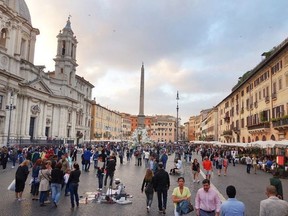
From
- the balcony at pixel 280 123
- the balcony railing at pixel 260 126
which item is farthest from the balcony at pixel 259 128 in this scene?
the balcony at pixel 280 123

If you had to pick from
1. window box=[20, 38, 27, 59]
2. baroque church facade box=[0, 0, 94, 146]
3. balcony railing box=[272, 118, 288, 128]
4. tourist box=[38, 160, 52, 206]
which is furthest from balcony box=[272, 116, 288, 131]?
window box=[20, 38, 27, 59]

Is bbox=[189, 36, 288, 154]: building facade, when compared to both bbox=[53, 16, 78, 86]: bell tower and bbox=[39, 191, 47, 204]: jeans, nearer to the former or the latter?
bbox=[39, 191, 47, 204]: jeans

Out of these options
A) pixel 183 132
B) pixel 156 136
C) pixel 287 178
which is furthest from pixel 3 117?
pixel 183 132

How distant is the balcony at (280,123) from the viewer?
963 inches

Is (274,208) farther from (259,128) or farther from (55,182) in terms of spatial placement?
(259,128)

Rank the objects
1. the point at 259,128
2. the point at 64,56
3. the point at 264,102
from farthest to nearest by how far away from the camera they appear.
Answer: the point at 64,56 < the point at 259,128 < the point at 264,102

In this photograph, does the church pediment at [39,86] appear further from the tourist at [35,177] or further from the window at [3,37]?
Result: the tourist at [35,177]

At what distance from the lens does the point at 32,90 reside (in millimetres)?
44375

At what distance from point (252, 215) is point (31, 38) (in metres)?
48.6

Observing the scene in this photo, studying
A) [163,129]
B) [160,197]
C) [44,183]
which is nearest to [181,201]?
[160,197]

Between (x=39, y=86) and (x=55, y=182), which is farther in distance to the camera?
(x=39, y=86)

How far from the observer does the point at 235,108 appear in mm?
46406

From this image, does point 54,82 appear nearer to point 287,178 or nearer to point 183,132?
point 287,178

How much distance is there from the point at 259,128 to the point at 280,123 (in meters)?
6.09
